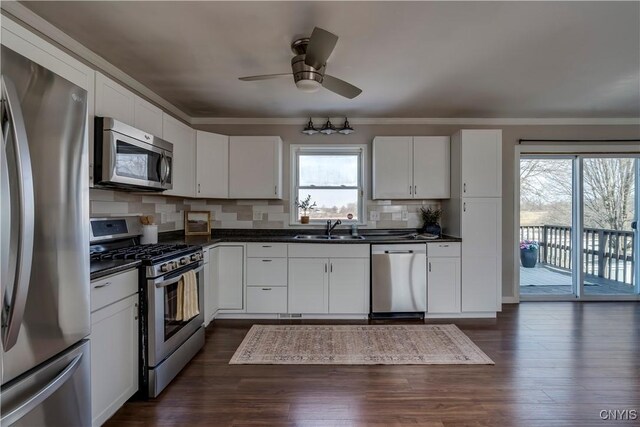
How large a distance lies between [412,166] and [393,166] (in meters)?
0.23

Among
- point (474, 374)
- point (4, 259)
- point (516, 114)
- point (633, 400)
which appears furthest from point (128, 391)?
point (516, 114)

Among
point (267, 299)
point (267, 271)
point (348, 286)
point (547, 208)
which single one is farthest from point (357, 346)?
point (547, 208)

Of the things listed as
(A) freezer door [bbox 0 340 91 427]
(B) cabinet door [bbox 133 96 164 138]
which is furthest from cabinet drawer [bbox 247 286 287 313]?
(A) freezer door [bbox 0 340 91 427]

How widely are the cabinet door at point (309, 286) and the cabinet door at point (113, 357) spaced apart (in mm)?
1756

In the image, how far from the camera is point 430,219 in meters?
4.24

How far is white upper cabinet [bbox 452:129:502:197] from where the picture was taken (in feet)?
12.2

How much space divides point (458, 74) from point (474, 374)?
2473 millimetres

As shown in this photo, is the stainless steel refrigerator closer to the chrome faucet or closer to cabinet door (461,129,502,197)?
the chrome faucet

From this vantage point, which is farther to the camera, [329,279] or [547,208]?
[547,208]

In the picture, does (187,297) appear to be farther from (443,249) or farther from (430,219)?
(430,219)

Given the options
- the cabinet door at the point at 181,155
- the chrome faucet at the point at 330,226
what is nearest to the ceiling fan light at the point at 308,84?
the cabinet door at the point at 181,155

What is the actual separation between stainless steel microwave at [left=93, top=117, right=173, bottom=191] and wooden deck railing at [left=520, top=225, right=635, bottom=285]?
14.5 feet

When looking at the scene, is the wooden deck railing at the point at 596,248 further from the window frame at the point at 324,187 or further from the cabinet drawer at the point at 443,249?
the window frame at the point at 324,187

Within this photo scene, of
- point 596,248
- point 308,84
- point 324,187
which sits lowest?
point 596,248
